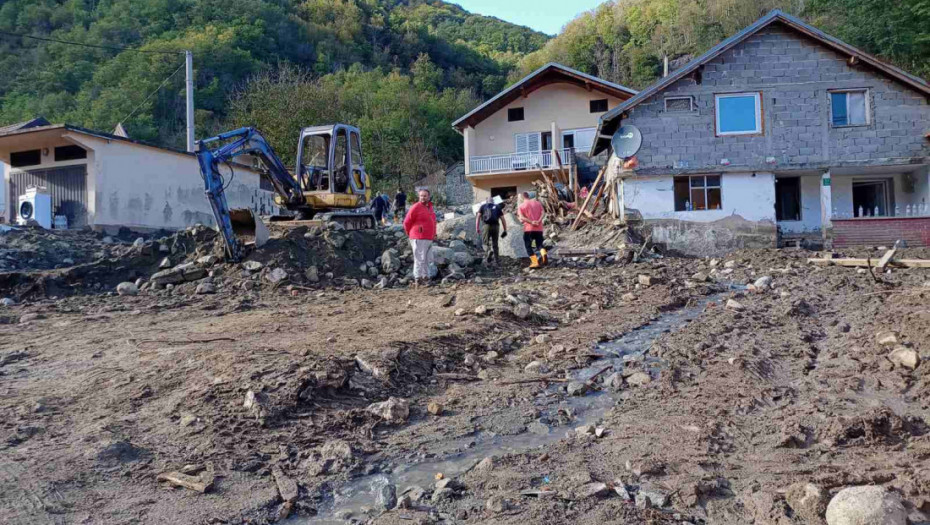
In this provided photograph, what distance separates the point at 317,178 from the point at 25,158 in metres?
14.0

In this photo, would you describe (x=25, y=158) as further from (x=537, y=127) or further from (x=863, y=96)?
(x=863, y=96)

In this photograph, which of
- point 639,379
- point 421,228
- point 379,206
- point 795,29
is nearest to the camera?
point 639,379

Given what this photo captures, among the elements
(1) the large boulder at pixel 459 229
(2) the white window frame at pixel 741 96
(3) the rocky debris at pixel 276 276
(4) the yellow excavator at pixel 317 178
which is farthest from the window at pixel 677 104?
(3) the rocky debris at pixel 276 276

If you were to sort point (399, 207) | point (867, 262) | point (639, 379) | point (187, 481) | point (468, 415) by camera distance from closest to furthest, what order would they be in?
point (187, 481), point (468, 415), point (639, 379), point (867, 262), point (399, 207)

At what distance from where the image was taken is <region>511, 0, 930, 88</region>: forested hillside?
3088cm

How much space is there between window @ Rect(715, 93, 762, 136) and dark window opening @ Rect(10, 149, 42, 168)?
22769 millimetres

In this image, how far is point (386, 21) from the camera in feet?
234

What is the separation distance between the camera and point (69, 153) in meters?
22.7

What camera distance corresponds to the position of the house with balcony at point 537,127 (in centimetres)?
3394

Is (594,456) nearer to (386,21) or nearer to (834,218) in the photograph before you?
(834,218)

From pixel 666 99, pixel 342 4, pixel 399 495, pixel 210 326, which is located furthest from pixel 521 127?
pixel 342 4

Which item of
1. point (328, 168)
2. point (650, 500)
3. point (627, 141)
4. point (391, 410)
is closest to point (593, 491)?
point (650, 500)

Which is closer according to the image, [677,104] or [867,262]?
[867,262]

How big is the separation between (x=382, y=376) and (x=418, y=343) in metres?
1.09
